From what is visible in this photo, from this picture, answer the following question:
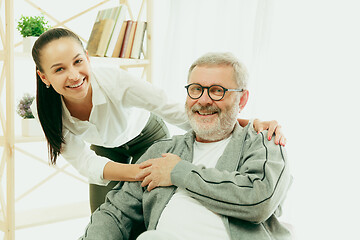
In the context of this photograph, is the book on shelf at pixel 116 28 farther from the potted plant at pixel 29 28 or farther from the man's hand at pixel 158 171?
the man's hand at pixel 158 171

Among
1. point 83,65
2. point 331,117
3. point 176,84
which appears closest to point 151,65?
point 176,84

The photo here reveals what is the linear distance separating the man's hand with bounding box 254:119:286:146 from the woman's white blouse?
363 millimetres

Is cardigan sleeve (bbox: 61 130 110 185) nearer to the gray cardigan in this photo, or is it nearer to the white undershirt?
the gray cardigan

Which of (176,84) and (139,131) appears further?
(176,84)

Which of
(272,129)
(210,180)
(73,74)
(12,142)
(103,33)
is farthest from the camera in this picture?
(103,33)

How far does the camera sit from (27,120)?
2.39 meters

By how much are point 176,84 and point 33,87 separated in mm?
1011

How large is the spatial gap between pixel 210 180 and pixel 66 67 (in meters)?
0.73

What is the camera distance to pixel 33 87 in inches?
111

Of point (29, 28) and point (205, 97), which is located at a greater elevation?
point (29, 28)

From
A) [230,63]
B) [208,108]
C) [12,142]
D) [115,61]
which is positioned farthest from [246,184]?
[115,61]

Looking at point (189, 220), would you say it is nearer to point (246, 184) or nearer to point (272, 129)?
point (246, 184)

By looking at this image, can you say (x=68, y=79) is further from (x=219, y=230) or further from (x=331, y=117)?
(x=331, y=117)

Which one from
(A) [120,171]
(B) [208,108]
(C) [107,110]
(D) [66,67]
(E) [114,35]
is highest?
(E) [114,35]
